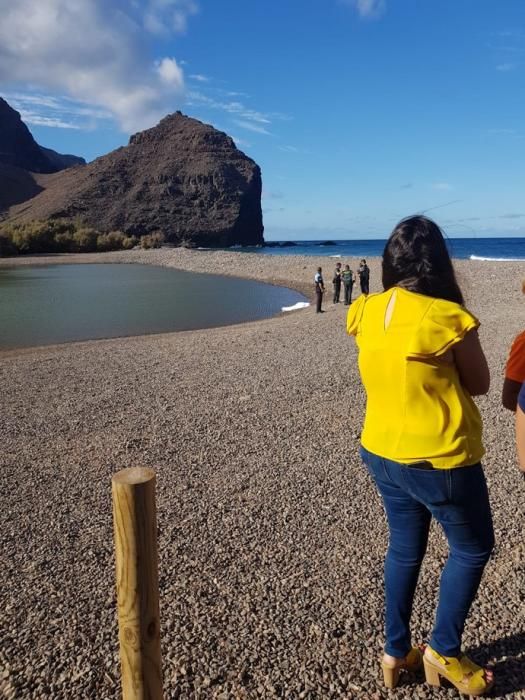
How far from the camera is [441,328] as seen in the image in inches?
77.8

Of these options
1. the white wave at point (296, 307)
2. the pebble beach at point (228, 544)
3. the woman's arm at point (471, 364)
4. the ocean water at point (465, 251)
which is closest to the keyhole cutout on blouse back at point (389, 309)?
the woman's arm at point (471, 364)

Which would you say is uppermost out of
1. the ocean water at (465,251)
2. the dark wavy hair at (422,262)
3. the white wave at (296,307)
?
the dark wavy hair at (422,262)

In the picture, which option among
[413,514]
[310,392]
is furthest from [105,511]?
[310,392]

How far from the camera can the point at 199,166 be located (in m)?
132

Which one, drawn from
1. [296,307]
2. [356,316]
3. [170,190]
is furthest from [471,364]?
[170,190]

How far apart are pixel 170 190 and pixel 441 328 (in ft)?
422

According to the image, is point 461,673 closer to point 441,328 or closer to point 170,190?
point 441,328

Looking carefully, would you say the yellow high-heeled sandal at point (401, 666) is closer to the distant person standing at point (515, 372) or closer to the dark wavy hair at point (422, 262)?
the distant person standing at point (515, 372)

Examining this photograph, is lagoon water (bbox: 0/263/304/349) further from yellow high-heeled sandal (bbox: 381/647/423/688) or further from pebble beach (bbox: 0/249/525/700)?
yellow high-heeled sandal (bbox: 381/647/423/688)

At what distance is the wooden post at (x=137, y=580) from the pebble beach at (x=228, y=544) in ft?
2.58

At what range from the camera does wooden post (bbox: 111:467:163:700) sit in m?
1.81

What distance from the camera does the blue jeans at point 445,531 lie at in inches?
82.3

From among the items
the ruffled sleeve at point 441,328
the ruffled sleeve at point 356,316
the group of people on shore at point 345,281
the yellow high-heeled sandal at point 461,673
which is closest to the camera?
the ruffled sleeve at point 441,328

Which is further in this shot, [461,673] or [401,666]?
[401,666]
